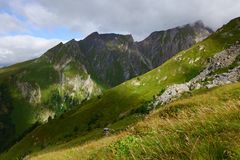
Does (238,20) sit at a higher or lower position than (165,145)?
higher

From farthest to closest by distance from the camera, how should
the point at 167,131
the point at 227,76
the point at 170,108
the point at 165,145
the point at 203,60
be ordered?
the point at 203,60 < the point at 227,76 < the point at 170,108 < the point at 167,131 < the point at 165,145

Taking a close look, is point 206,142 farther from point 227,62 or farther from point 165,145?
point 227,62

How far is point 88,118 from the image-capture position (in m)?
192

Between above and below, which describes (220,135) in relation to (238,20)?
below

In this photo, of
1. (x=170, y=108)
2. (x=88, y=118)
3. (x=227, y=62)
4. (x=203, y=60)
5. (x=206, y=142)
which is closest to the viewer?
(x=206, y=142)

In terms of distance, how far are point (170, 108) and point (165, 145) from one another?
31618 mm

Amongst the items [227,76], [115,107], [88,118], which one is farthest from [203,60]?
[227,76]

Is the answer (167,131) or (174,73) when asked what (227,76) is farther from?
(174,73)

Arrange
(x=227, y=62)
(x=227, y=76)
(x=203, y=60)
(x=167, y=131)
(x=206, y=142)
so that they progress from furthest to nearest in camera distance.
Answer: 1. (x=203, y=60)
2. (x=227, y=62)
3. (x=227, y=76)
4. (x=167, y=131)
5. (x=206, y=142)

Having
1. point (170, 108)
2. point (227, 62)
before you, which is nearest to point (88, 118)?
point (227, 62)

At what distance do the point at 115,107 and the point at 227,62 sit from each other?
64.0m

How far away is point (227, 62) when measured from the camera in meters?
146

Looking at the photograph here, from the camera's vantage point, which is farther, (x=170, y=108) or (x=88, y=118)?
(x=88, y=118)

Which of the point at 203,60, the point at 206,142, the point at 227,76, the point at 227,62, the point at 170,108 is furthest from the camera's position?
the point at 203,60
